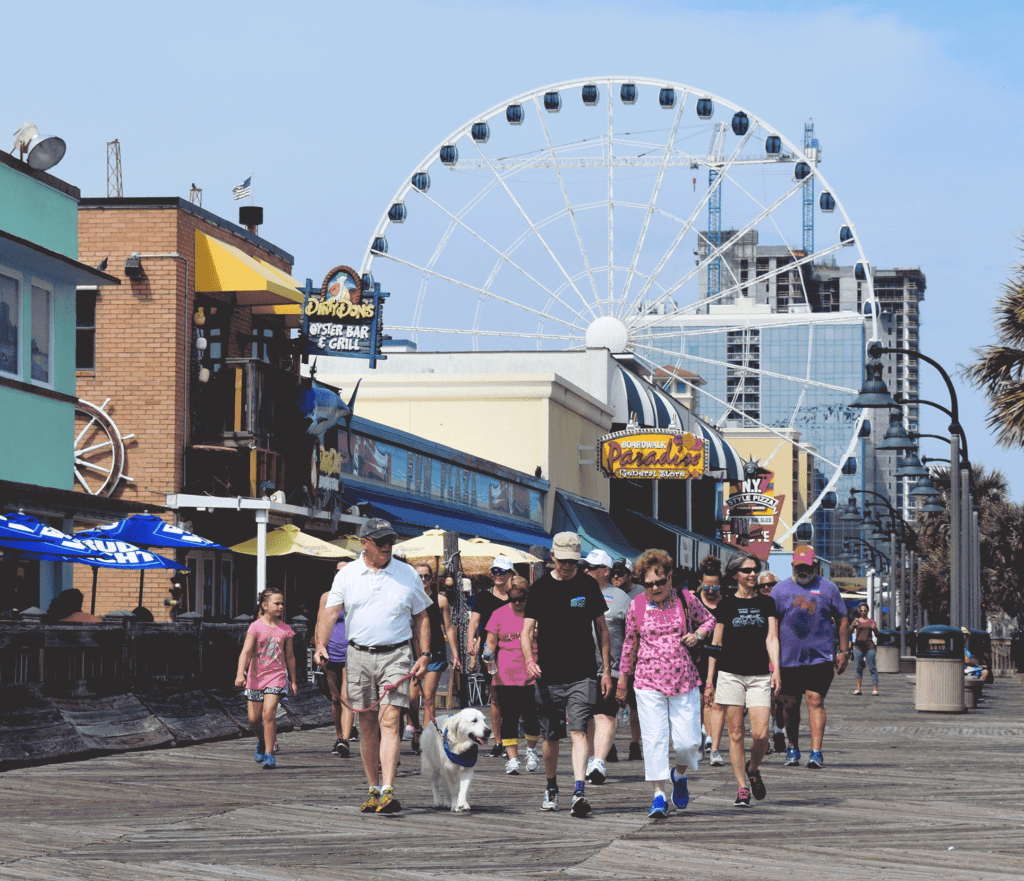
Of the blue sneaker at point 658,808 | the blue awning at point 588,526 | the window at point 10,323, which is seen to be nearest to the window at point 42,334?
the window at point 10,323

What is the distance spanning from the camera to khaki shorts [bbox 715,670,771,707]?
37.2 ft

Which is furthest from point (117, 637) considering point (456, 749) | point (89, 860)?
point (89, 860)

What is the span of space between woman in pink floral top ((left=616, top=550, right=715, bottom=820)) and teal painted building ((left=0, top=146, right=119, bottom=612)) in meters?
9.47

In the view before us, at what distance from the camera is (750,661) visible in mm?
11367

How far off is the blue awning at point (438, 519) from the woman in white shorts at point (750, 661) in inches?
619

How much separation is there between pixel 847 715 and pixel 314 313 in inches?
383

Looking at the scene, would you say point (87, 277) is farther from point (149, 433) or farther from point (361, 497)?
point (361, 497)

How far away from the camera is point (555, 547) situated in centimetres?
1070

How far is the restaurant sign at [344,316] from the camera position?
25.3 metres

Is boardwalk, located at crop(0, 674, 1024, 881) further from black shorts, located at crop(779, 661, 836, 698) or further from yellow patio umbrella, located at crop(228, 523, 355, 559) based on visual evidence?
yellow patio umbrella, located at crop(228, 523, 355, 559)

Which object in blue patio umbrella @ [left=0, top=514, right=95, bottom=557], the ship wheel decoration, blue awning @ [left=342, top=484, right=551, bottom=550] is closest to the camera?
blue patio umbrella @ [left=0, top=514, right=95, bottom=557]

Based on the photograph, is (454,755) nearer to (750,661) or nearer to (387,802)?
(387,802)

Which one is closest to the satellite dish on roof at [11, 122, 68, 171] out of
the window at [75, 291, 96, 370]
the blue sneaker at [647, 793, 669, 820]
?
the window at [75, 291, 96, 370]

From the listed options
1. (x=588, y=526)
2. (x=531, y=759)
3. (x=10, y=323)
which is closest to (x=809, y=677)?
(x=531, y=759)
